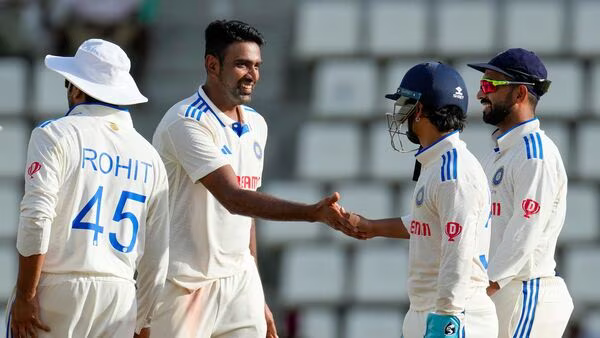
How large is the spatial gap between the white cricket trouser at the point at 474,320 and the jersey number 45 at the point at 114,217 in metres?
1.14

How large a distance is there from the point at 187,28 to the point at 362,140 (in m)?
2.43

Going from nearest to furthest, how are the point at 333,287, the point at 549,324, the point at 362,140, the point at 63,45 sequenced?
the point at 549,324 → the point at 333,287 → the point at 362,140 → the point at 63,45

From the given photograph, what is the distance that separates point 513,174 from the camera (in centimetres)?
627

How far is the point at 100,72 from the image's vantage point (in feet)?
18.4

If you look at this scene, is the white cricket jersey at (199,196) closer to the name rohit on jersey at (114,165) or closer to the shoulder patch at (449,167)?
the name rohit on jersey at (114,165)

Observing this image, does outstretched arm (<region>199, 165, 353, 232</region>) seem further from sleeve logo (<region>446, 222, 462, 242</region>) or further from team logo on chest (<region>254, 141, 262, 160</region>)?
sleeve logo (<region>446, 222, 462, 242</region>)

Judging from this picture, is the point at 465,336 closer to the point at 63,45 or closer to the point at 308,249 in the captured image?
the point at 308,249

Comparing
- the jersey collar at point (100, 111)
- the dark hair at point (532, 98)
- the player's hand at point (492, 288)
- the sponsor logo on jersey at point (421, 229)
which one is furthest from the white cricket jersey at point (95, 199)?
the dark hair at point (532, 98)

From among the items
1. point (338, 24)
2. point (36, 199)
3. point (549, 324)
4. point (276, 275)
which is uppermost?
point (338, 24)

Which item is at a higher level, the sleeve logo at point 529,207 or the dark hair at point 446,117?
the dark hair at point 446,117

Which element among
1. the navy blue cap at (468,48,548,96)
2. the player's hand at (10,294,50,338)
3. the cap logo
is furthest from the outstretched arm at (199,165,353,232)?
the navy blue cap at (468,48,548,96)

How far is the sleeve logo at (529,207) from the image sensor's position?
6125mm

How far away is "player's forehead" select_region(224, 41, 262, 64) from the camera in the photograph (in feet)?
20.6

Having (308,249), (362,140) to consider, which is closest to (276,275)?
(308,249)
